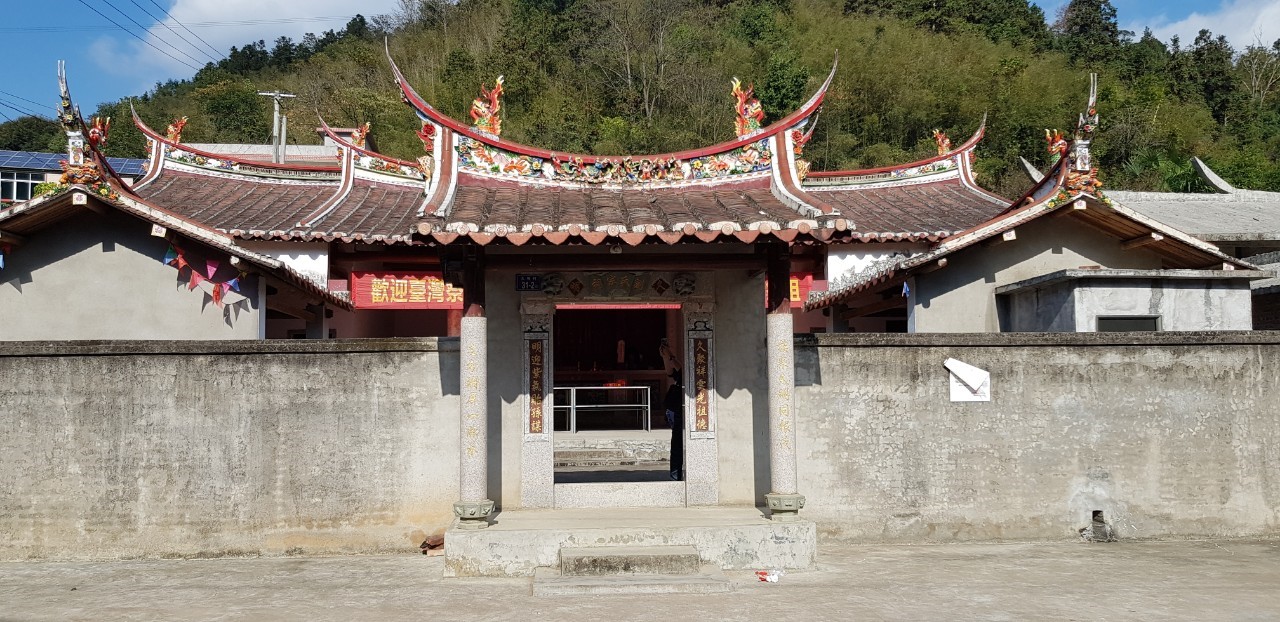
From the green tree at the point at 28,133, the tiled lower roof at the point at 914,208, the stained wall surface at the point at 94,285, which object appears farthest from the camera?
the green tree at the point at 28,133

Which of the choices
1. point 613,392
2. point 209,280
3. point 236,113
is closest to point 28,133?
point 236,113

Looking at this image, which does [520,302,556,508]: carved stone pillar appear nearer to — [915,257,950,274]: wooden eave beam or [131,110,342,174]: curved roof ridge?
[915,257,950,274]: wooden eave beam

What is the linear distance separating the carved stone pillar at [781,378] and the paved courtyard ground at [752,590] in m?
0.83

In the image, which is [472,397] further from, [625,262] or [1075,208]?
[1075,208]

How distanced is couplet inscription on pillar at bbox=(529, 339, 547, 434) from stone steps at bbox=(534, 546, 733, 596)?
1376 mm

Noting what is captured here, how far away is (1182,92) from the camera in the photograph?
39062mm

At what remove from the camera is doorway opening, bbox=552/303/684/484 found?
1380 cm

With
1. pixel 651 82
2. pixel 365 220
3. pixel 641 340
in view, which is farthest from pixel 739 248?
pixel 651 82

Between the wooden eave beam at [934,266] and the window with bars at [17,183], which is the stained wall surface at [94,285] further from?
the window with bars at [17,183]

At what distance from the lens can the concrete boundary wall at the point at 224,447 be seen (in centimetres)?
787

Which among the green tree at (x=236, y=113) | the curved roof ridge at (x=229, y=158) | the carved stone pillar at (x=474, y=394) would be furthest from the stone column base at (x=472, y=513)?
the green tree at (x=236, y=113)

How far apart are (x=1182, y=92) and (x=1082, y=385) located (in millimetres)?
37282

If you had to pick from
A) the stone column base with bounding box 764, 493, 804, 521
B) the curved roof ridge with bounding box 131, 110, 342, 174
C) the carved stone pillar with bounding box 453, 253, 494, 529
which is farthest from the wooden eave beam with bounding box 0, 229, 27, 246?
the stone column base with bounding box 764, 493, 804, 521

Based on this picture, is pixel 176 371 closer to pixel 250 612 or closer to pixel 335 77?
pixel 250 612
